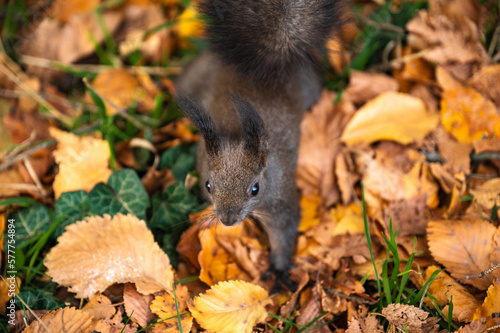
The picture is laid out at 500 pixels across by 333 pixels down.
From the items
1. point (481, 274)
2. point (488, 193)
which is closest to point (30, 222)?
point (481, 274)

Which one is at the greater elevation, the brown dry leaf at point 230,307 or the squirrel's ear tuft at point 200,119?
the squirrel's ear tuft at point 200,119

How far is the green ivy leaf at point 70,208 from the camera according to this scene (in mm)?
2359

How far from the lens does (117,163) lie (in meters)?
2.74

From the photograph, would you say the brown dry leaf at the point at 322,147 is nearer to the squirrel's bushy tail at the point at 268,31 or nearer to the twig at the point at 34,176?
the squirrel's bushy tail at the point at 268,31

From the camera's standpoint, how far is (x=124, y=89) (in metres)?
→ 3.17

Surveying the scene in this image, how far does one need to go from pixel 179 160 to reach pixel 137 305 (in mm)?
970

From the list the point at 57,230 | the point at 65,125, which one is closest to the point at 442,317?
the point at 57,230

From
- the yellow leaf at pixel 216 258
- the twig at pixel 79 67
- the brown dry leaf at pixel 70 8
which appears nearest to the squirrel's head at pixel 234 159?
the yellow leaf at pixel 216 258

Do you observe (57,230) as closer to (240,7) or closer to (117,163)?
(117,163)

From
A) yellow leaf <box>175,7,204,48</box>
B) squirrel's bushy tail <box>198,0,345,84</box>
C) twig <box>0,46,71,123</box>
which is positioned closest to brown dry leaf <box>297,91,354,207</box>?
squirrel's bushy tail <box>198,0,345,84</box>

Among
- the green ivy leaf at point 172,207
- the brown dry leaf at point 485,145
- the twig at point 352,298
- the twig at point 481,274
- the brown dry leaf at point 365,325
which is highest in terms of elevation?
the brown dry leaf at point 485,145

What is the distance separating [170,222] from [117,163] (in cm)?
60

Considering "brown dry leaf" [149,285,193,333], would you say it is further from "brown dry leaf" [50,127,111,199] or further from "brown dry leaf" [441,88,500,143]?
"brown dry leaf" [441,88,500,143]

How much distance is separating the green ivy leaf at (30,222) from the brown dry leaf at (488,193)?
8.07ft
